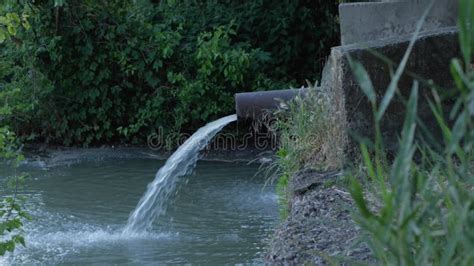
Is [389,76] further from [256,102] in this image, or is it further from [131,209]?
[131,209]

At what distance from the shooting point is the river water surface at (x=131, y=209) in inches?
298

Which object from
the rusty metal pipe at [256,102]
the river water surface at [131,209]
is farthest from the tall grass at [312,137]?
the rusty metal pipe at [256,102]

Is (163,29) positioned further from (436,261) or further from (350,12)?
(436,261)

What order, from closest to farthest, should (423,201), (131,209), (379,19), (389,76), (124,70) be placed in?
(423,201) < (389,76) < (379,19) < (131,209) < (124,70)

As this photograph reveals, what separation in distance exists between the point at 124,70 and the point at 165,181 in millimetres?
3969

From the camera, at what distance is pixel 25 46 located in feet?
43.7

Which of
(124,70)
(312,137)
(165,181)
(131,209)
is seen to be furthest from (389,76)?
(124,70)

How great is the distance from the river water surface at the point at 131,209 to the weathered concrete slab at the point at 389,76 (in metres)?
1.84

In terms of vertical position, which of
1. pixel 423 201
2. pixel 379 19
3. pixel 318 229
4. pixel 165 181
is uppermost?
pixel 379 19

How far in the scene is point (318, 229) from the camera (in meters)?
4.31

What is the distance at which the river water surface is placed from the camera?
7.57 meters

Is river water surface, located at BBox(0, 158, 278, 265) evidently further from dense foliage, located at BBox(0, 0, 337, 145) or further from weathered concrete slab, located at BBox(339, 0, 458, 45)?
weathered concrete slab, located at BBox(339, 0, 458, 45)

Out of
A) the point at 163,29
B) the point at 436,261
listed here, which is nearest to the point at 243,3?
the point at 163,29

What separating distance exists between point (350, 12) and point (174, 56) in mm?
6915
